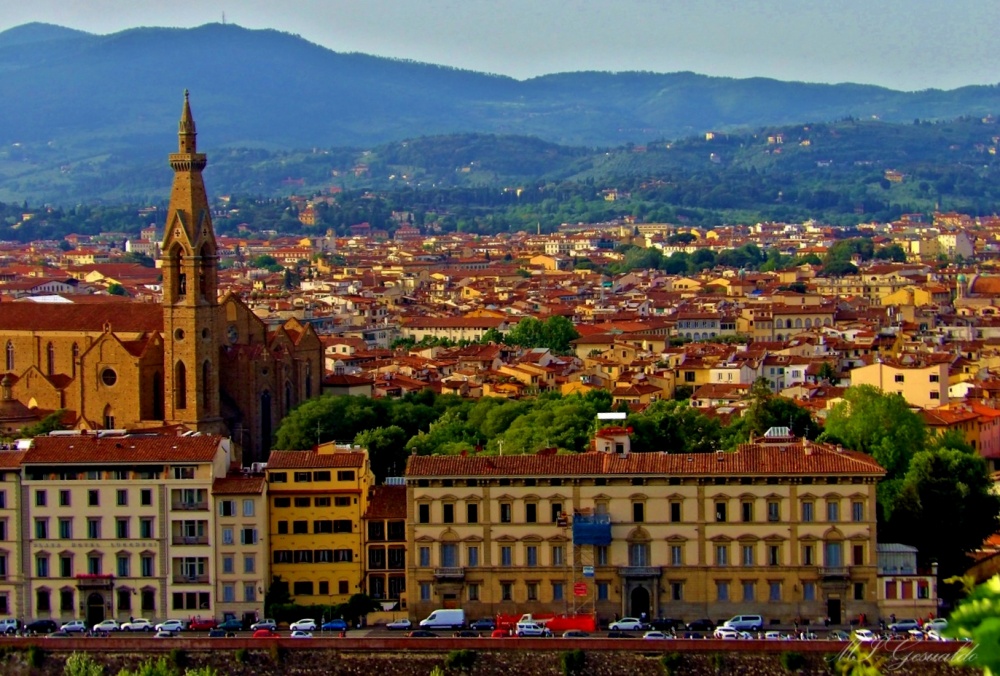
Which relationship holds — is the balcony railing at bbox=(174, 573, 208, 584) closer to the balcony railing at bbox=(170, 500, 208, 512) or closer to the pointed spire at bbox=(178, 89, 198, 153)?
the balcony railing at bbox=(170, 500, 208, 512)

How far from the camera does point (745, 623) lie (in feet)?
104

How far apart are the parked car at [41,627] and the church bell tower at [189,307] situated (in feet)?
54.5

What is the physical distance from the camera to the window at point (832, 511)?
32.5 meters

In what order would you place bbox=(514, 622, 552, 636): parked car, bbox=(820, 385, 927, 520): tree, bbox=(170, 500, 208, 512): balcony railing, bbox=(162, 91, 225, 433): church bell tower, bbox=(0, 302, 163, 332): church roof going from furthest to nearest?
1. bbox=(0, 302, 163, 332): church roof
2. bbox=(162, 91, 225, 433): church bell tower
3. bbox=(820, 385, 927, 520): tree
4. bbox=(170, 500, 208, 512): balcony railing
5. bbox=(514, 622, 552, 636): parked car

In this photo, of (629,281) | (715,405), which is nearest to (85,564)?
(715,405)

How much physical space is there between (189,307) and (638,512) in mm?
19503

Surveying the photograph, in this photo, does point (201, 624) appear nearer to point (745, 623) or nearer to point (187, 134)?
point (745, 623)

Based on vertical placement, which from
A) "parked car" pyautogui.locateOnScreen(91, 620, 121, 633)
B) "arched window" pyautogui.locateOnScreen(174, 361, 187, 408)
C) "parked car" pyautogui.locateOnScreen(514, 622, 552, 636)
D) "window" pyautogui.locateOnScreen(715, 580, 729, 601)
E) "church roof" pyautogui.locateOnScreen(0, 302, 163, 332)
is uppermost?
"church roof" pyautogui.locateOnScreen(0, 302, 163, 332)

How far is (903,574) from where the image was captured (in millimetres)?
32469

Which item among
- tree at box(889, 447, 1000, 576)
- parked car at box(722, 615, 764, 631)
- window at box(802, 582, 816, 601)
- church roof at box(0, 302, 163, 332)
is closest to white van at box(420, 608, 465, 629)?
parked car at box(722, 615, 764, 631)

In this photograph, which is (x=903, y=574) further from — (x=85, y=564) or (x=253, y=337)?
(x=253, y=337)

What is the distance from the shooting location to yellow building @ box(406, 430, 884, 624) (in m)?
32.5

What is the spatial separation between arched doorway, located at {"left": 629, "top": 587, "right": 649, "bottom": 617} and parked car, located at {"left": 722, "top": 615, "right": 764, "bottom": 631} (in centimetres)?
136

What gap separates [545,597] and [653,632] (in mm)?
2375
